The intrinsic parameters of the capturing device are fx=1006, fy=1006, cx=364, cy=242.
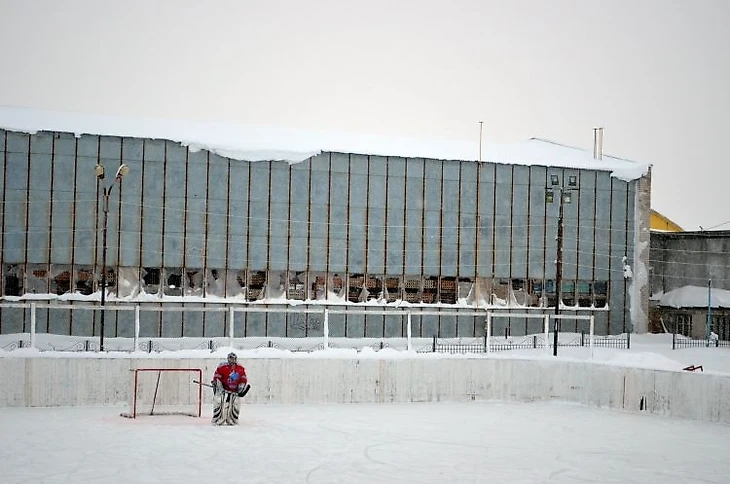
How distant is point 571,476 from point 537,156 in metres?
43.7

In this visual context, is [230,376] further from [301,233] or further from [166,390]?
[301,233]

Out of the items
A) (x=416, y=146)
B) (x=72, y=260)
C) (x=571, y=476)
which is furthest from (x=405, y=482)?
(x=416, y=146)

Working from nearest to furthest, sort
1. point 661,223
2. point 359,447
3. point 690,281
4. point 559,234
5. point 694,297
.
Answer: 1. point 359,447
2. point 559,234
3. point 694,297
4. point 690,281
5. point 661,223

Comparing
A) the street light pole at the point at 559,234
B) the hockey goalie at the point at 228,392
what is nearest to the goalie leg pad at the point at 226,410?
the hockey goalie at the point at 228,392

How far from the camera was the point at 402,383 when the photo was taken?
33.0 metres

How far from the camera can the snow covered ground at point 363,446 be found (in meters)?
19.3

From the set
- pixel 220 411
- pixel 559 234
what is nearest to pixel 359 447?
pixel 220 411

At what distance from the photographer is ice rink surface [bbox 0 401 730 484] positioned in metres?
19.2

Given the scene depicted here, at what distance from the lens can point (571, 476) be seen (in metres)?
19.8

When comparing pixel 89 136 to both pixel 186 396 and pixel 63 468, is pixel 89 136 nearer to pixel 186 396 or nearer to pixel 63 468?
pixel 186 396

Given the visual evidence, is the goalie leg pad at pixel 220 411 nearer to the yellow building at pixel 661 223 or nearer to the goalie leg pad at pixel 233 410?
the goalie leg pad at pixel 233 410

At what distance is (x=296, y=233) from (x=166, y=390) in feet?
80.7

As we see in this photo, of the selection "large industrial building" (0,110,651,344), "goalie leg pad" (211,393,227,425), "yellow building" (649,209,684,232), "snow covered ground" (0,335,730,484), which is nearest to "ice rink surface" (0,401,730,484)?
"snow covered ground" (0,335,730,484)

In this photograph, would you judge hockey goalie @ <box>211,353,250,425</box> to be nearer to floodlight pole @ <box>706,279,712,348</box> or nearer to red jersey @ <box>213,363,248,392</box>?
red jersey @ <box>213,363,248,392</box>
